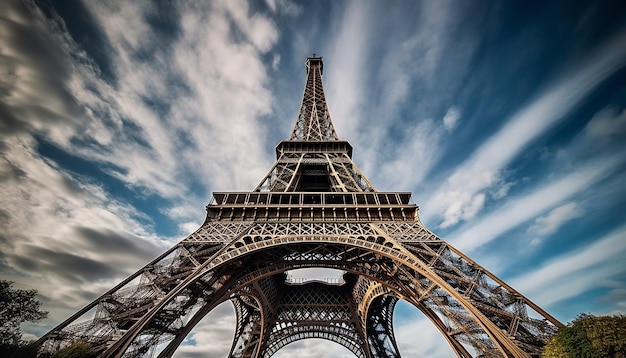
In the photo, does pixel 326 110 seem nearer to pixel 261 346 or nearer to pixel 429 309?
pixel 429 309

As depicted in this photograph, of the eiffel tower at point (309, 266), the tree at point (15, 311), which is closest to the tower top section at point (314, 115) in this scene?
the eiffel tower at point (309, 266)

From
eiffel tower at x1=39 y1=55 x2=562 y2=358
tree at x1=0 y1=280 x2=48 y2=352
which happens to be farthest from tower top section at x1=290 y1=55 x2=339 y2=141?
tree at x1=0 y1=280 x2=48 y2=352

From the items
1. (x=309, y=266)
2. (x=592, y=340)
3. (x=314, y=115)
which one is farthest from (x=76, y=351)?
(x=314, y=115)

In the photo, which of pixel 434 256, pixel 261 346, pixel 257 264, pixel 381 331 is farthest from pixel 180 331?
pixel 381 331

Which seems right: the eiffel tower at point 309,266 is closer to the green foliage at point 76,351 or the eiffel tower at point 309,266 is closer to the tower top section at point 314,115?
the green foliage at point 76,351

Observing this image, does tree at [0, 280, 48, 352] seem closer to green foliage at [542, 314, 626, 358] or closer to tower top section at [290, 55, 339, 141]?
green foliage at [542, 314, 626, 358]
